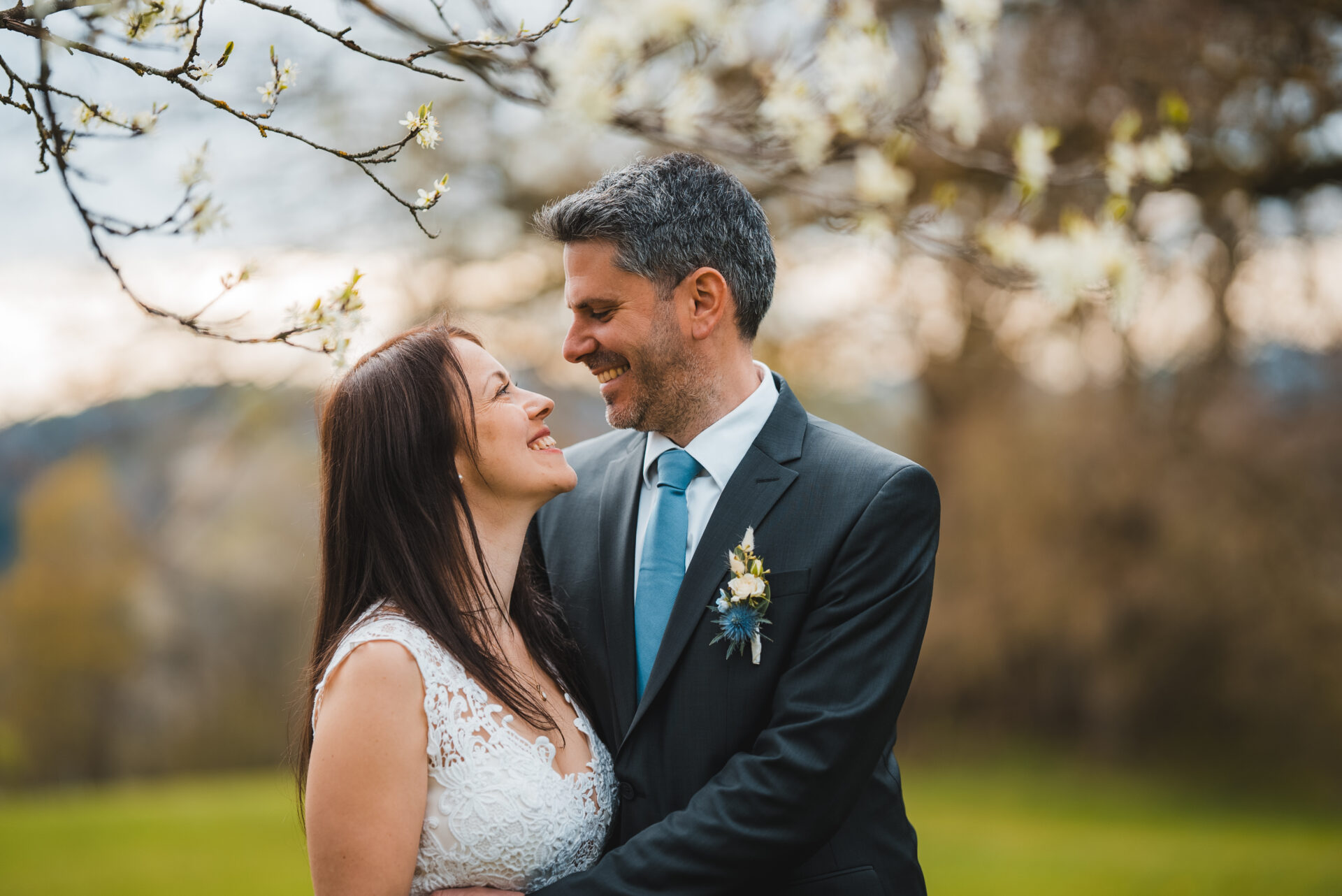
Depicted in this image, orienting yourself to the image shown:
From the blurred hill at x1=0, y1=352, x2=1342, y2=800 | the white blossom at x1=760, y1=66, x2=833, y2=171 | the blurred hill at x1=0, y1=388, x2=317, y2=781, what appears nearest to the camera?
the white blossom at x1=760, y1=66, x2=833, y2=171

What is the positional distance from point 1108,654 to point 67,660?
1266 cm

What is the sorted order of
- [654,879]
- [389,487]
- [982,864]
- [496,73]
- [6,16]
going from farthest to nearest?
[982,864]
[496,73]
[389,487]
[654,879]
[6,16]

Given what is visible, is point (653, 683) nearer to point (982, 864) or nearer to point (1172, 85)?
point (1172, 85)

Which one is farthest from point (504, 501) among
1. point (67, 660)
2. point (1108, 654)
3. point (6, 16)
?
point (67, 660)

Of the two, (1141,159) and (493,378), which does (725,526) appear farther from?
(1141,159)

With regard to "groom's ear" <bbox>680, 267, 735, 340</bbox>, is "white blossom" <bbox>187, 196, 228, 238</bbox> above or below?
below

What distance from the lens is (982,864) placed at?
27.5ft

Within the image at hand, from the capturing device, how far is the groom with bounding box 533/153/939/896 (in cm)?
209

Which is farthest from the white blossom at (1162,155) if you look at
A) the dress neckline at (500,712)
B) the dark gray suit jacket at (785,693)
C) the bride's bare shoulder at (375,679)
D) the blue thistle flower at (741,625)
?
the bride's bare shoulder at (375,679)

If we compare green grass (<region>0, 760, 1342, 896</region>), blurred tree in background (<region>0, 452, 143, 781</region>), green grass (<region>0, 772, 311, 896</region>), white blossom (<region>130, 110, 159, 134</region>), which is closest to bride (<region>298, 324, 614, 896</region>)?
white blossom (<region>130, 110, 159, 134</region>)

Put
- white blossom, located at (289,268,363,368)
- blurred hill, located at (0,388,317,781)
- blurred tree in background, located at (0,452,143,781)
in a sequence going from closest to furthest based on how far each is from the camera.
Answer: white blossom, located at (289,268,363,368)
blurred hill, located at (0,388,317,781)
blurred tree in background, located at (0,452,143,781)

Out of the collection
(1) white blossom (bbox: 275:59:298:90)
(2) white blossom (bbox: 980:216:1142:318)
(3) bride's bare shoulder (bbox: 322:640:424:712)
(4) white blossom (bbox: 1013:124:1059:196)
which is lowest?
(3) bride's bare shoulder (bbox: 322:640:424:712)

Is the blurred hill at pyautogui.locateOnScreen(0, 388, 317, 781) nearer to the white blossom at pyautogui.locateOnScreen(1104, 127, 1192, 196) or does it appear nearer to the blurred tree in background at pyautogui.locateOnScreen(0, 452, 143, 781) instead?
the blurred tree in background at pyautogui.locateOnScreen(0, 452, 143, 781)

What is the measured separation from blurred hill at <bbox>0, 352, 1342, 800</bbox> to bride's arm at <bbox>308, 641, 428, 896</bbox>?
5.32 m
